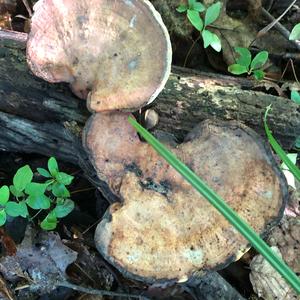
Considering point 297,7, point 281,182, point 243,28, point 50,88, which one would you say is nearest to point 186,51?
point 243,28

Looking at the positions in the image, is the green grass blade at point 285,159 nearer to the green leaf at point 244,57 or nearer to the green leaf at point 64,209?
the green leaf at point 244,57

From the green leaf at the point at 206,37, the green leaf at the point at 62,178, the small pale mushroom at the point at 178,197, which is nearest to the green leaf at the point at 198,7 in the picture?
the green leaf at the point at 206,37

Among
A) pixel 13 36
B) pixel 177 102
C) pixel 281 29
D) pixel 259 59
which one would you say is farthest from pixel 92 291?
pixel 281 29

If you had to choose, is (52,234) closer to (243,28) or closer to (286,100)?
(286,100)

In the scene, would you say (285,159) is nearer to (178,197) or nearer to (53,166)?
(178,197)

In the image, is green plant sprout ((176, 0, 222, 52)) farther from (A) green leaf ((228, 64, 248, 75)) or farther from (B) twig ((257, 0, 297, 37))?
(B) twig ((257, 0, 297, 37))

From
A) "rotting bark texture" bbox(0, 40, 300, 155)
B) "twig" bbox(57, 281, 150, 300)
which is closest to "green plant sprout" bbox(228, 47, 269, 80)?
"rotting bark texture" bbox(0, 40, 300, 155)
